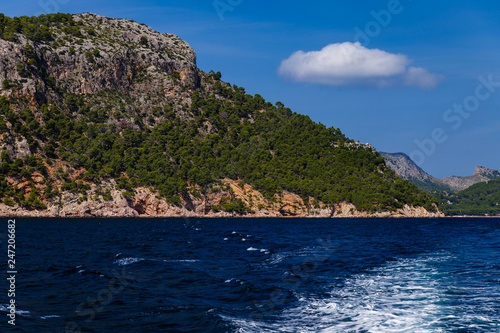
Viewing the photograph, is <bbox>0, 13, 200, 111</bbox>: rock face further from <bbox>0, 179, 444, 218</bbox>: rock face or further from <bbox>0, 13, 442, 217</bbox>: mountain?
<bbox>0, 179, 444, 218</bbox>: rock face

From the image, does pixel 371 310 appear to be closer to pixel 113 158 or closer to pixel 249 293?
pixel 249 293

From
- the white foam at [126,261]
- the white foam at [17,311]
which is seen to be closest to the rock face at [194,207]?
the white foam at [126,261]

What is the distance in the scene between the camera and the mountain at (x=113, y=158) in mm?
126188

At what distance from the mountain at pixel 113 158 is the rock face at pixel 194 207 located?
0.36 m

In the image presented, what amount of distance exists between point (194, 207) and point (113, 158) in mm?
34071

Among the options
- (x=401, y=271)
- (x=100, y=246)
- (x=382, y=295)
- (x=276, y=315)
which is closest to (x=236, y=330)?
(x=276, y=315)

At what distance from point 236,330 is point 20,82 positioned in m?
151

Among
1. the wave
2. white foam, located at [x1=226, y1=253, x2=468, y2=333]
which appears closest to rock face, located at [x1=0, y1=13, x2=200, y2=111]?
white foam, located at [x1=226, y1=253, x2=468, y2=333]

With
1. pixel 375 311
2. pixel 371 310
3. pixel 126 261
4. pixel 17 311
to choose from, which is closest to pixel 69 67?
pixel 126 261

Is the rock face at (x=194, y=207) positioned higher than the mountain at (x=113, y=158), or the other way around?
the mountain at (x=113, y=158)

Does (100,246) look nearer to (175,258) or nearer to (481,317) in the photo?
(175,258)

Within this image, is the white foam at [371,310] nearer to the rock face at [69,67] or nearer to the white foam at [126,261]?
the white foam at [126,261]

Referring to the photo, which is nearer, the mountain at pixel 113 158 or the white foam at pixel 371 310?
the white foam at pixel 371 310

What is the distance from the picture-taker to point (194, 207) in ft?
508
